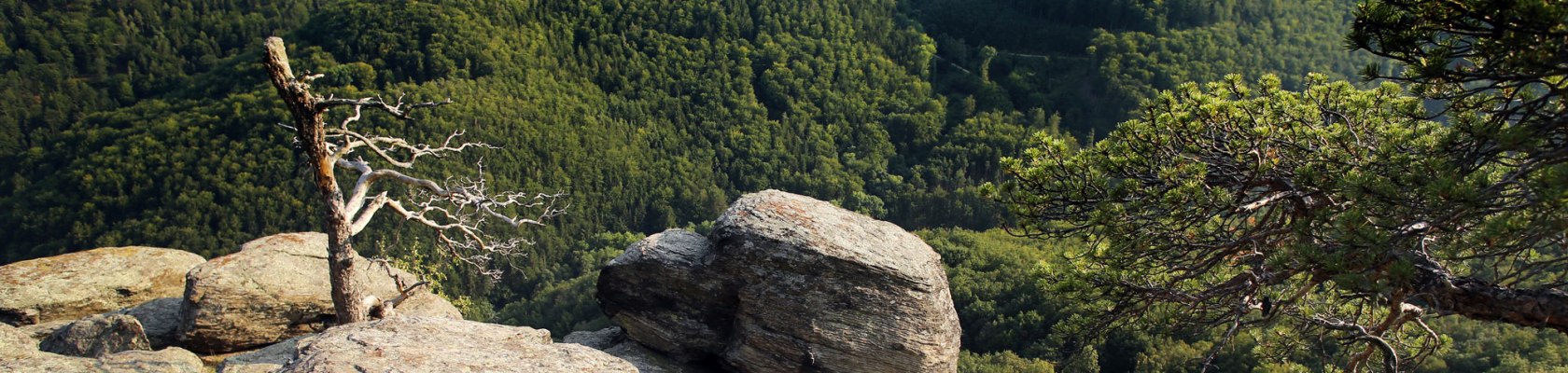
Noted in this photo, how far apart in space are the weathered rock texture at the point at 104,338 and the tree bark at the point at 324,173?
390cm

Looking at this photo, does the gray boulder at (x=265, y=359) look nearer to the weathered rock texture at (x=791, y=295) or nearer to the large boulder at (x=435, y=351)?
the large boulder at (x=435, y=351)

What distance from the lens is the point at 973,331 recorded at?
5222 cm

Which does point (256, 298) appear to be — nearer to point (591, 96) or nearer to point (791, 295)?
point (791, 295)

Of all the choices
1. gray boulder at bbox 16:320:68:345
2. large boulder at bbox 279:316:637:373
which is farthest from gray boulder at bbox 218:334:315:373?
gray boulder at bbox 16:320:68:345

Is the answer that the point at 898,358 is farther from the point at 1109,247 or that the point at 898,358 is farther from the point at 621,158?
the point at 621,158

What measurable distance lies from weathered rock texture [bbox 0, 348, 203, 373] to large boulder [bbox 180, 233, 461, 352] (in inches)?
79.6

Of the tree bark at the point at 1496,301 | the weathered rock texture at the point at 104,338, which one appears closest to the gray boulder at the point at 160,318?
the weathered rock texture at the point at 104,338

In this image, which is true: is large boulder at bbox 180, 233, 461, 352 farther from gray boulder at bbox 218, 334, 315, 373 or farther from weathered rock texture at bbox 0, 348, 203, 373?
weathered rock texture at bbox 0, 348, 203, 373

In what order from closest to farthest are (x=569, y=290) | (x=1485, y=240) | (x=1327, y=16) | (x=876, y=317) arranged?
(x=1485, y=240)
(x=876, y=317)
(x=569, y=290)
(x=1327, y=16)

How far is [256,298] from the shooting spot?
19797 mm

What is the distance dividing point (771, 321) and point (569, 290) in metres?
60.3

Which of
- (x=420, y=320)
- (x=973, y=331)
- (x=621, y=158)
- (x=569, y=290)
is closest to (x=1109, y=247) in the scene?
(x=420, y=320)

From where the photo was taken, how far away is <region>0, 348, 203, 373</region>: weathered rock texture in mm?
15031

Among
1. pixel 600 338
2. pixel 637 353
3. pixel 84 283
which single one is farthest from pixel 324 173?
pixel 84 283
